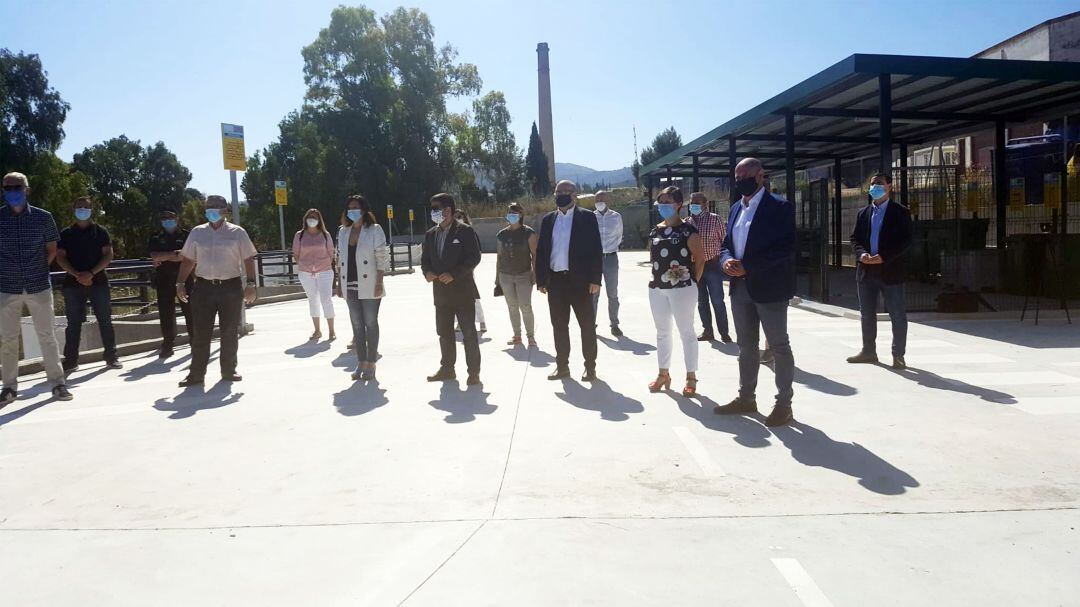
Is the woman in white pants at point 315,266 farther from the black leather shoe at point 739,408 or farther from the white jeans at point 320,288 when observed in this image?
the black leather shoe at point 739,408

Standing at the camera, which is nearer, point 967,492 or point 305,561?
point 305,561

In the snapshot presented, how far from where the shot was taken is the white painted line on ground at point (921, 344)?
9.30m

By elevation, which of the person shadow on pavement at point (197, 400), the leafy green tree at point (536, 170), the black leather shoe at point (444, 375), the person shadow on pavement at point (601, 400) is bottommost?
the person shadow on pavement at point (601, 400)

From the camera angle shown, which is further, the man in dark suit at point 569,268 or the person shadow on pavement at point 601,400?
the man in dark suit at point 569,268

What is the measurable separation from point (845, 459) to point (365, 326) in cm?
513

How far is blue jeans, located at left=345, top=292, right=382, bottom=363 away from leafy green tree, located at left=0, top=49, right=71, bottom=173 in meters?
42.7

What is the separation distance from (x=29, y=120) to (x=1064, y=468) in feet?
170

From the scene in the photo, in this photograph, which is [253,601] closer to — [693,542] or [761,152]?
[693,542]

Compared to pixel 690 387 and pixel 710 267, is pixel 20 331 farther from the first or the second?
pixel 710 267

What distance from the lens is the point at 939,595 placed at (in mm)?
3176

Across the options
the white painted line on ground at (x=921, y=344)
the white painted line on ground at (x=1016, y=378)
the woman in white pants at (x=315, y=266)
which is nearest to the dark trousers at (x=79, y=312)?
the woman in white pants at (x=315, y=266)

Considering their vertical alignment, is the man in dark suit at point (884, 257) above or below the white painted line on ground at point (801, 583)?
above

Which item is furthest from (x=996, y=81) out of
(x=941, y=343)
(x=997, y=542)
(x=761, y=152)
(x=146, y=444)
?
(x=146, y=444)

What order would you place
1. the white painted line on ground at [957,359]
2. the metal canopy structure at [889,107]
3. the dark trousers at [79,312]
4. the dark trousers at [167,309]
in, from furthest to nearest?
the metal canopy structure at [889,107] → the dark trousers at [167,309] → the dark trousers at [79,312] → the white painted line on ground at [957,359]
